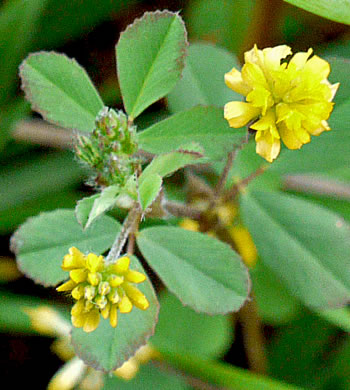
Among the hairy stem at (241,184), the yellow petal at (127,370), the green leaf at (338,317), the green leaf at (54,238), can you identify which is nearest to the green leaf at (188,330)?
the yellow petal at (127,370)

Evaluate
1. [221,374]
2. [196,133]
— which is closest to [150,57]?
[196,133]

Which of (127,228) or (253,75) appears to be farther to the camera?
(127,228)

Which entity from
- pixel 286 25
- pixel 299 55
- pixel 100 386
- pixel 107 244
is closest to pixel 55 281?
pixel 107 244

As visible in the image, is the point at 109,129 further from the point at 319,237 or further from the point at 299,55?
the point at 319,237

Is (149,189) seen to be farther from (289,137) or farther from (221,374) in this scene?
(221,374)

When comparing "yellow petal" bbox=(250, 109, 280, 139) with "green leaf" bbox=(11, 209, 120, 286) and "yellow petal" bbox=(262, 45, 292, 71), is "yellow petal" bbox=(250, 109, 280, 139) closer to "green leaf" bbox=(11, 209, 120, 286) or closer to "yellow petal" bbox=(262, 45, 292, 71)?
"yellow petal" bbox=(262, 45, 292, 71)

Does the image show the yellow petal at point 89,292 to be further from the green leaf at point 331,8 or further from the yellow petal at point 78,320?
the green leaf at point 331,8
